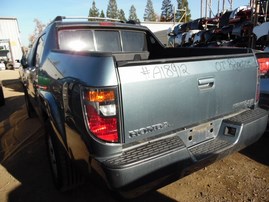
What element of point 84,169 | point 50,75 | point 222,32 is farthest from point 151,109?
point 222,32

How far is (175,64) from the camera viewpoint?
2.09 meters

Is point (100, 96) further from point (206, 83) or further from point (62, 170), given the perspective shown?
point (62, 170)

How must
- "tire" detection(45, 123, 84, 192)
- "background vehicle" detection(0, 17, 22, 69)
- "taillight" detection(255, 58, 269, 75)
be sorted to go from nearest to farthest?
"tire" detection(45, 123, 84, 192), "taillight" detection(255, 58, 269, 75), "background vehicle" detection(0, 17, 22, 69)

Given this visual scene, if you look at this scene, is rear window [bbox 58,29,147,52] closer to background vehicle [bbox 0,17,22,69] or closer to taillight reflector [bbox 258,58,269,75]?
taillight reflector [bbox 258,58,269,75]

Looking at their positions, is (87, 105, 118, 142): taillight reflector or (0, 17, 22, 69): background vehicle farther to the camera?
(0, 17, 22, 69): background vehicle

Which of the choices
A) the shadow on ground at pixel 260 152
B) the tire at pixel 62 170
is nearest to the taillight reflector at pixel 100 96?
the tire at pixel 62 170

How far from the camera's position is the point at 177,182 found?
9.73 feet

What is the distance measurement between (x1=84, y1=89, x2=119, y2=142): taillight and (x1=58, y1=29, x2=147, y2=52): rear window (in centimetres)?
155

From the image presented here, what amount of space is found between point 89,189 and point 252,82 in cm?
217

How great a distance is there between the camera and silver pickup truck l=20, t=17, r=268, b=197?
1832 millimetres

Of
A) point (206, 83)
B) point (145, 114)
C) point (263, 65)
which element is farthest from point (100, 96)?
point (263, 65)

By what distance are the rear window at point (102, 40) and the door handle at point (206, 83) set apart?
176cm

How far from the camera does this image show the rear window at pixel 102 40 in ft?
10.6

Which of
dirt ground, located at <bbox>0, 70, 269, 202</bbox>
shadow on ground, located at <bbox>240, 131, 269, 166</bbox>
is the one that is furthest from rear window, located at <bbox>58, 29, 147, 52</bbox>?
shadow on ground, located at <bbox>240, 131, 269, 166</bbox>
